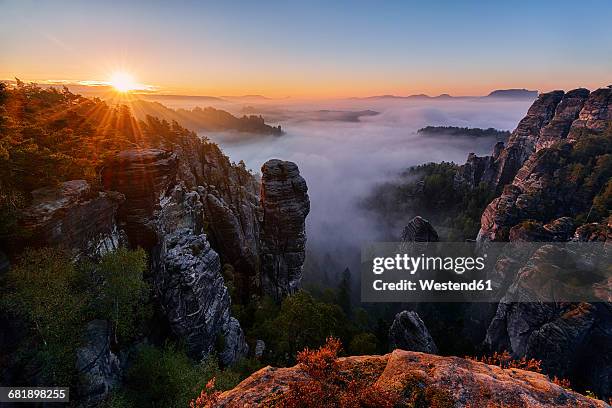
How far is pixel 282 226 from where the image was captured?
6128 centimetres

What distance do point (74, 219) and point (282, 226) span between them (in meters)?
39.4

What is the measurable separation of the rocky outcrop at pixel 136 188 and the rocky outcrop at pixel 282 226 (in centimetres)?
2658

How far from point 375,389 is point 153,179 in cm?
3032

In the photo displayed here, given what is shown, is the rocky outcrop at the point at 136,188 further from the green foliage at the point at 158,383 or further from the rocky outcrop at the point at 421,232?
the rocky outcrop at the point at 421,232

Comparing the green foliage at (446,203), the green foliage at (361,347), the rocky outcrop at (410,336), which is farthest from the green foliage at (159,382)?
the green foliage at (446,203)

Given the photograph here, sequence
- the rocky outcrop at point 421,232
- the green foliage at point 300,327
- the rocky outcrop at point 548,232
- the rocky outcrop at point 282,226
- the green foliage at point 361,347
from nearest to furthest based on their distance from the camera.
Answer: the green foliage at point 300,327, the green foliage at point 361,347, the rocky outcrop at point 282,226, the rocky outcrop at point 548,232, the rocky outcrop at point 421,232

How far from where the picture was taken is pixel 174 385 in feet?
77.2

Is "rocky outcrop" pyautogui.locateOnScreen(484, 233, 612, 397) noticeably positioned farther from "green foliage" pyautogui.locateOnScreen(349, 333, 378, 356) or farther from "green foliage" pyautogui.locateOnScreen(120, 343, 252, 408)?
"green foliage" pyautogui.locateOnScreen(120, 343, 252, 408)

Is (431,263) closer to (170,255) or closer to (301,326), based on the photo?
(301,326)

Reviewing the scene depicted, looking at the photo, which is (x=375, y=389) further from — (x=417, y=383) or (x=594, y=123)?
(x=594, y=123)

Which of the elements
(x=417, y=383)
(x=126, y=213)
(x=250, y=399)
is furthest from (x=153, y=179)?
(x=417, y=383)

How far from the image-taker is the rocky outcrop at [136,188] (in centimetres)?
3109

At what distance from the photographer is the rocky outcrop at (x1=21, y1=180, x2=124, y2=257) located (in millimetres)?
21734

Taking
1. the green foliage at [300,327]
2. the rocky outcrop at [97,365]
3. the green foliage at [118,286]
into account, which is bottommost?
the green foliage at [300,327]
